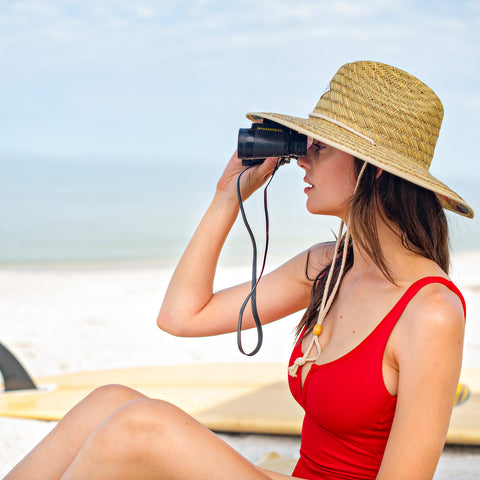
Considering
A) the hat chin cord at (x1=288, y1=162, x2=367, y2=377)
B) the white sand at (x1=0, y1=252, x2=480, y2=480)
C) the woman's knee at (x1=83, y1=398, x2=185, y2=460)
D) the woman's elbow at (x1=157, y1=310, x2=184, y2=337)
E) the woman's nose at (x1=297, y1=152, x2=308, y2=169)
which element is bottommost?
the white sand at (x1=0, y1=252, x2=480, y2=480)

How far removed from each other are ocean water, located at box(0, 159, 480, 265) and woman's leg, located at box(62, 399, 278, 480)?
81 centimetres

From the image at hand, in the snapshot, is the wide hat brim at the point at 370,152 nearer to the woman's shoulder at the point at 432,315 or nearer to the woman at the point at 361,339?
the woman at the point at 361,339

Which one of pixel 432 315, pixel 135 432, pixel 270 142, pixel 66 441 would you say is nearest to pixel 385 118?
pixel 270 142

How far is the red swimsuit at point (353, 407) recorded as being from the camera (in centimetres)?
124

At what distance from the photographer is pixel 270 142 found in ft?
5.06

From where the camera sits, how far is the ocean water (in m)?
12.8

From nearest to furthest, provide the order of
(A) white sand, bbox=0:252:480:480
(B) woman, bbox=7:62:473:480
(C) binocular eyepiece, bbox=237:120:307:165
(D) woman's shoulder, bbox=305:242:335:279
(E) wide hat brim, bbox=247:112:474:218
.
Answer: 1. (B) woman, bbox=7:62:473:480
2. (E) wide hat brim, bbox=247:112:474:218
3. (C) binocular eyepiece, bbox=237:120:307:165
4. (D) woman's shoulder, bbox=305:242:335:279
5. (A) white sand, bbox=0:252:480:480

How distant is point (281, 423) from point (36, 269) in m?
8.35

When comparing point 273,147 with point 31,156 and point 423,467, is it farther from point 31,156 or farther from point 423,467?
point 31,156

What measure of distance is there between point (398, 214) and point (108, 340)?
362 cm

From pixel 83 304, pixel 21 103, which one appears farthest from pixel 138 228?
pixel 21 103

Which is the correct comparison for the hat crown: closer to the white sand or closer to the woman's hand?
the woman's hand

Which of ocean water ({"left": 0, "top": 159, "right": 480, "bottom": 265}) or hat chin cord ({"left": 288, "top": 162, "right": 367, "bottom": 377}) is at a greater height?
hat chin cord ({"left": 288, "top": 162, "right": 367, "bottom": 377})

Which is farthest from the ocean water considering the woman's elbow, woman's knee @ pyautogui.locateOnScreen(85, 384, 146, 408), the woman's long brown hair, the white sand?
the white sand
